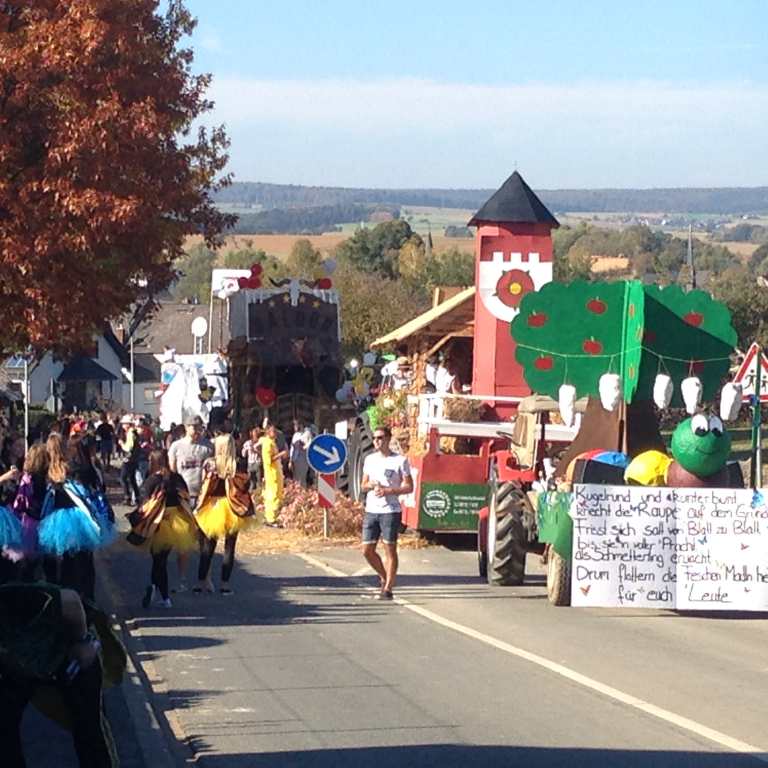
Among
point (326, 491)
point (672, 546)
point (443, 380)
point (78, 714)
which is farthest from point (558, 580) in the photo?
point (443, 380)

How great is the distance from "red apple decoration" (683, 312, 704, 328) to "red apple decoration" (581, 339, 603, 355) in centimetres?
90

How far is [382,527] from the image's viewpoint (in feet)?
54.2

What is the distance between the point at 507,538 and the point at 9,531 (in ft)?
21.1

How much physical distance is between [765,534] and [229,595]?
5358 mm

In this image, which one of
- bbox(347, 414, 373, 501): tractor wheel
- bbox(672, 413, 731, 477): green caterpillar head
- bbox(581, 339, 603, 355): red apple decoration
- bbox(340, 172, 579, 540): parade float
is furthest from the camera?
bbox(347, 414, 373, 501): tractor wheel

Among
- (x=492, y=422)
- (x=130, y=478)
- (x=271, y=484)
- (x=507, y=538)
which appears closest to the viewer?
(x=507, y=538)

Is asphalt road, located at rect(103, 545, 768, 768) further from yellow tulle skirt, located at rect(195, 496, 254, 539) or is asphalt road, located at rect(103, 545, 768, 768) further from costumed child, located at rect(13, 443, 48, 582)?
costumed child, located at rect(13, 443, 48, 582)

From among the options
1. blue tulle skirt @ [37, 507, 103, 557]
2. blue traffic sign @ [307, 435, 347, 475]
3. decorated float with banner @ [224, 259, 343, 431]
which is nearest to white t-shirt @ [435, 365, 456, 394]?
blue traffic sign @ [307, 435, 347, 475]

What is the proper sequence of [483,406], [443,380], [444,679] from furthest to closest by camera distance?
[443,380], [483,406], [444,679]

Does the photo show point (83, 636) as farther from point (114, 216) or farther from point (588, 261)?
point (588, 261)

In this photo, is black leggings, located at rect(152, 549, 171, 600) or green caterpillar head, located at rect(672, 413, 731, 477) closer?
green caterpillar head, located at rect(672, 413, 731, 477)

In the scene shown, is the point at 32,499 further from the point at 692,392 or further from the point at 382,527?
the point at 692,392

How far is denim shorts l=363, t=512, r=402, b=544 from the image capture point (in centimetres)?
1644

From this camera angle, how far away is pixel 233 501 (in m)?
16.7
